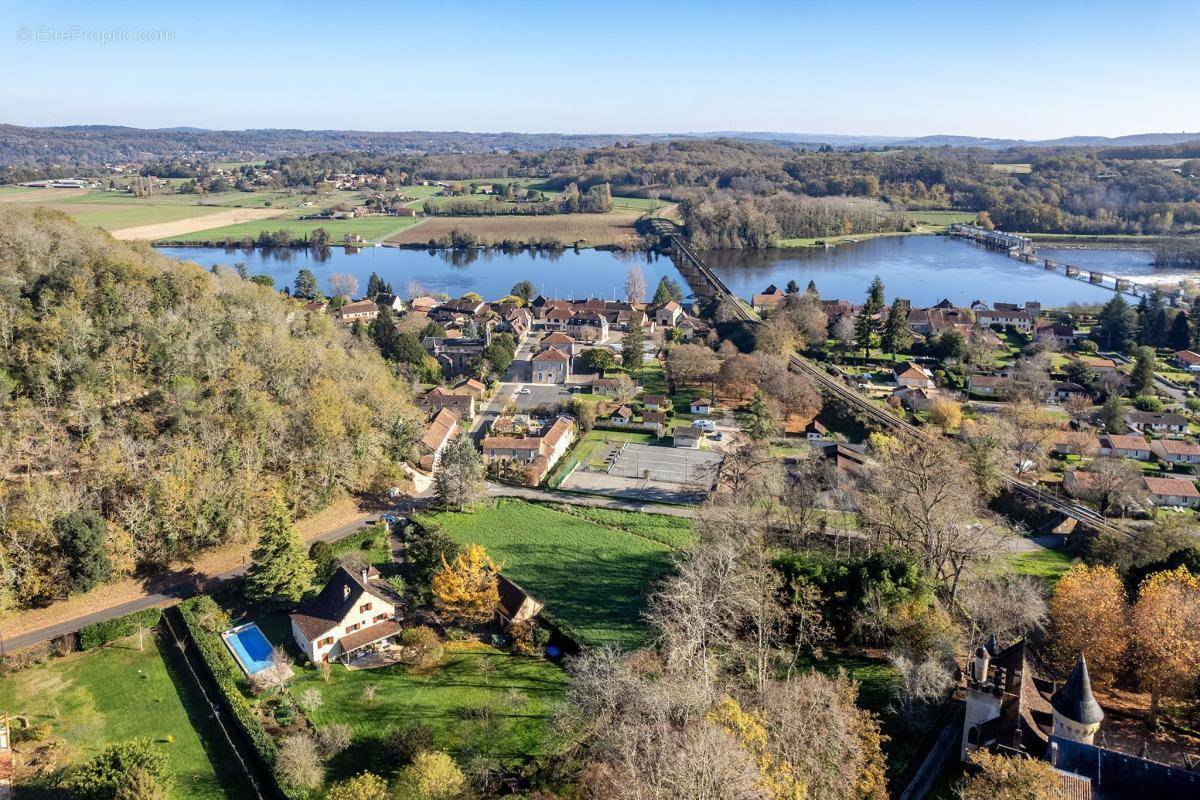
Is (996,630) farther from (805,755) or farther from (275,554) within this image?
(275,554)

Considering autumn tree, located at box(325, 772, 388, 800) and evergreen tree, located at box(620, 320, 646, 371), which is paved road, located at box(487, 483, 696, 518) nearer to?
autumn tree, located at box(325, 772, 388, 800)

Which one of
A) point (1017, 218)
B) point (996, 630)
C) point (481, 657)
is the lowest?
point (481, 657)

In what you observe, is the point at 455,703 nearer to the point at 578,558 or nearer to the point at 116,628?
the point at 578,558

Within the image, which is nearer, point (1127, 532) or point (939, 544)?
point (939, 544)

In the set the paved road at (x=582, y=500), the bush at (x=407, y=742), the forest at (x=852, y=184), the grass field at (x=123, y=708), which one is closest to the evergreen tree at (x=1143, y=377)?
the paved road at (x=582, y=500)

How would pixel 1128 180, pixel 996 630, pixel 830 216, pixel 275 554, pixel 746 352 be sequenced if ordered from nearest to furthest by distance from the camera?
pixel 996 630, pixel 275 554, pixel 746 352, pixel 830 216, pixel 1128 180

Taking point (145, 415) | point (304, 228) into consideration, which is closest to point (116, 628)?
point (145, 415)

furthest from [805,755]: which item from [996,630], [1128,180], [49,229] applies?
[1128,180]
